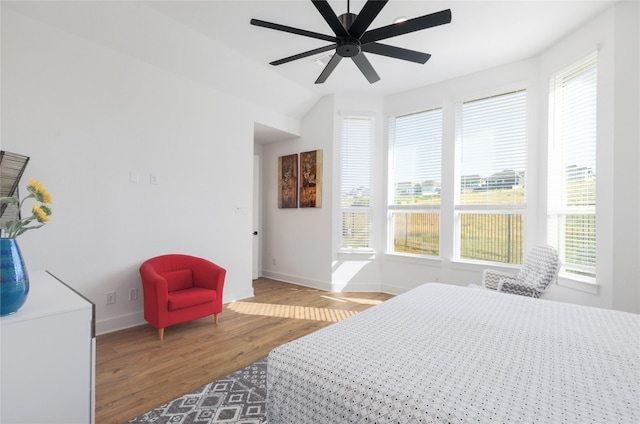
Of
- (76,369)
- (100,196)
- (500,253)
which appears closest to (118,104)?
(100,196)

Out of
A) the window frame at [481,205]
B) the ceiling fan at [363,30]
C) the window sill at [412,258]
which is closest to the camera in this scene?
the ceiling fan at [363,30]

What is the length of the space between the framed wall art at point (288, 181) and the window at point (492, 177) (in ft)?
8.42

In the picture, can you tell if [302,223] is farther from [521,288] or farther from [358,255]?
[521,288]

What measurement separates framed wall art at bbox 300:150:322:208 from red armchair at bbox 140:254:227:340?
2102mm

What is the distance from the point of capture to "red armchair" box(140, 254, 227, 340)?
2920mm

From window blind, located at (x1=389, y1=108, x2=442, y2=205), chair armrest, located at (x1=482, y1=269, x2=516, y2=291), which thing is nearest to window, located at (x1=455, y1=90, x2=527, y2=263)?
window blind, located at (x1=389, y1=108, x2=442, y2=205)

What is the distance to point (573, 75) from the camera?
3279mm

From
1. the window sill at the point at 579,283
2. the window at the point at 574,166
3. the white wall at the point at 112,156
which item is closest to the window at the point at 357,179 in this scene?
the white wall at the point at 112,156

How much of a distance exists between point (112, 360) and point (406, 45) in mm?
4167

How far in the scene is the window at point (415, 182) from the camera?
14.7ft

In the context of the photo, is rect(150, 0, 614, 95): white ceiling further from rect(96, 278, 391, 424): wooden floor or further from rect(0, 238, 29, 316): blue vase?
rect(96, 278, 391, 424): wooden floor

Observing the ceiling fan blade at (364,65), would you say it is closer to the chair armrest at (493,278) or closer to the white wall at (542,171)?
the white wall at (542,171)

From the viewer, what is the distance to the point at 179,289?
3402 millimetres

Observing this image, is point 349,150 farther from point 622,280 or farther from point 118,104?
point 622,280
